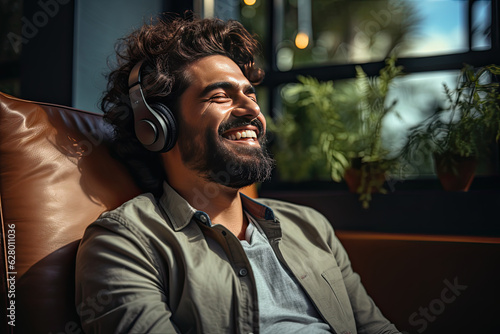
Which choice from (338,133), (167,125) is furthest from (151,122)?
(338,133)

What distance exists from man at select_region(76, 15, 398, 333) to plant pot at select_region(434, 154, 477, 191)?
22.6 inches

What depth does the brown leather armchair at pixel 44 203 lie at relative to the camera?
90cm

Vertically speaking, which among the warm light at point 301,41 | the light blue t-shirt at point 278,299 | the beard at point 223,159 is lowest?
the light blue t-shirt at point 278,299

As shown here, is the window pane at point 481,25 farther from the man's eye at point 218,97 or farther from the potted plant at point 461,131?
the man's eye at point 218,97

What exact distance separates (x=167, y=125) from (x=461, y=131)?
44.3 inches

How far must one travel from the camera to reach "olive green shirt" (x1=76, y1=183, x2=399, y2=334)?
87 cm

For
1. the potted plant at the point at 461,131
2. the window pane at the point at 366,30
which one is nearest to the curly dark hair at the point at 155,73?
the window pane at the point at 366,30

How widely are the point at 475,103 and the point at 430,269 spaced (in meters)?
0.64

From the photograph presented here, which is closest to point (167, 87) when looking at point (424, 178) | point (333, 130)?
point (333, 130)

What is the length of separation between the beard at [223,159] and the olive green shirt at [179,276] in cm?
13

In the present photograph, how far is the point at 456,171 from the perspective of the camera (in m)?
1.55

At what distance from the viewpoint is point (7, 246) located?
91cm

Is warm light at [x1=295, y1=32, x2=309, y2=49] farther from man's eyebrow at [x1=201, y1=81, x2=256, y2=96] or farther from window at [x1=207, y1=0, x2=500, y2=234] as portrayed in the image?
man's eyebrow at [x1=201, y1=81, x2=256, y2=96]

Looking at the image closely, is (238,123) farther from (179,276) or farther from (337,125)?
(337,125)
